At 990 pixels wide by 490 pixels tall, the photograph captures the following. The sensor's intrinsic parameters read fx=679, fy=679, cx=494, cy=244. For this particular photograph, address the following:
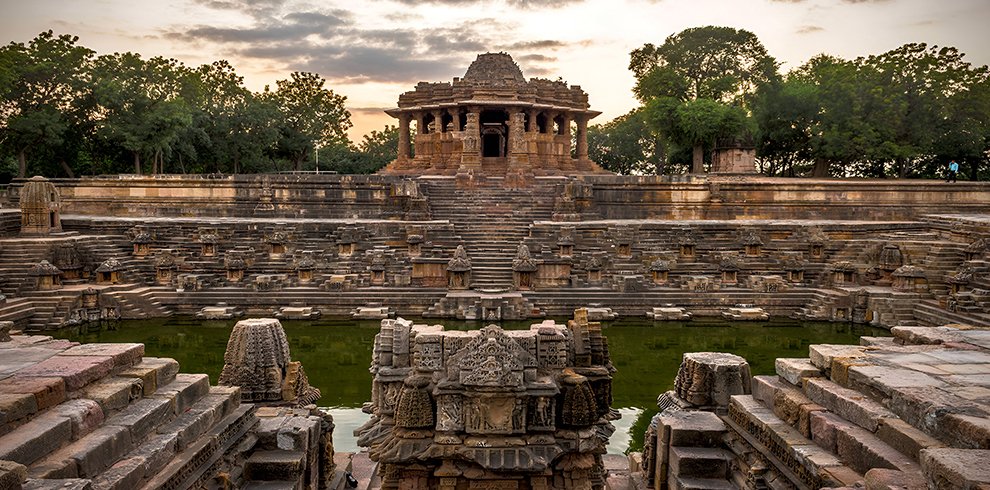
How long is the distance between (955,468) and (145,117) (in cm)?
3271

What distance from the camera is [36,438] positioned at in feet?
12.4

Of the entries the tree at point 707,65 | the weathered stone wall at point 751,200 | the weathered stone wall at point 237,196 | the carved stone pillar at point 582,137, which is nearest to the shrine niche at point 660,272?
the weathered stone wall at point 751,200

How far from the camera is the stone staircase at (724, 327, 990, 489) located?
3811 mm

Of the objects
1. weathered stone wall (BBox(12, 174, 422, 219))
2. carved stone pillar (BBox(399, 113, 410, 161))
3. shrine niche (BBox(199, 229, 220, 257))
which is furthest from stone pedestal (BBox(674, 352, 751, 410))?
carved stone pillar (BBox(399, 113, 410, 161))

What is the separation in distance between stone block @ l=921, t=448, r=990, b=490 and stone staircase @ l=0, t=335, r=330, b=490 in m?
4.17

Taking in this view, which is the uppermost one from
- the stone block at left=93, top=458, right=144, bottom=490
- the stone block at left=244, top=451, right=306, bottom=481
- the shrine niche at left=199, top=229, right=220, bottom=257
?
the shrine niche at left=199, top=229, right=220, bottom=257

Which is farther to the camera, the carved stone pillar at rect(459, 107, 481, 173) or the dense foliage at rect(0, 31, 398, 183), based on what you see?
the dense foliage at rect(0, 31, 398, 183)

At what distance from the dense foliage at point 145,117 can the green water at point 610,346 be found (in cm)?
1828

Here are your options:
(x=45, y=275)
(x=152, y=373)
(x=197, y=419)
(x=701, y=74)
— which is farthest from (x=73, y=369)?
(x=701, y=74)

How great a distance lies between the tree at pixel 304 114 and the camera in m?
40.3

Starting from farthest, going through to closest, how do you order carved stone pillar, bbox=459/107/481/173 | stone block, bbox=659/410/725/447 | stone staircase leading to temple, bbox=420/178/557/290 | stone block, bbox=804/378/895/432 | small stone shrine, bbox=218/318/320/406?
carved stone pillar, bbox=459/107/481/173 < stone staircase leading to temple, bbox=420/178/557/290 < small stone shrine, bbox=218/318/320/406 < stone block, bbox=659/410/725/447 < stone block, bbox=804/378/895/432

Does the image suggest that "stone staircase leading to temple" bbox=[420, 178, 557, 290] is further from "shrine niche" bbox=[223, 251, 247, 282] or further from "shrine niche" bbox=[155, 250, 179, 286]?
"shrine niche" bbox=[155, 250, 179, 286]

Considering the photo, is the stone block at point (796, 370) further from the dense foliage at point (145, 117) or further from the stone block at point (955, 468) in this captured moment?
the dense foliage at point (145, 117)

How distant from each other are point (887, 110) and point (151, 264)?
2816 cm
